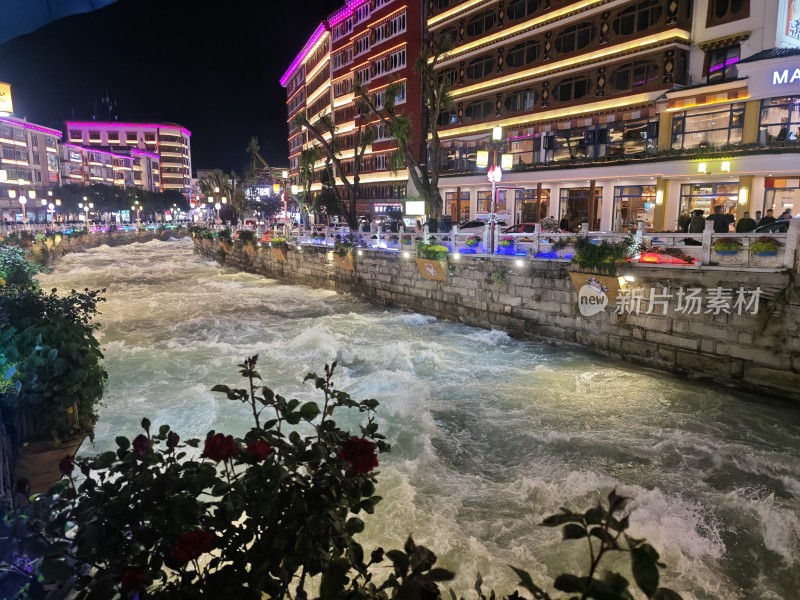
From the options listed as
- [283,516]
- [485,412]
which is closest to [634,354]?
[485,412]

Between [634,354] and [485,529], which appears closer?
[485,529]

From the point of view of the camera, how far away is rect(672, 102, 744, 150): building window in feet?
67.1

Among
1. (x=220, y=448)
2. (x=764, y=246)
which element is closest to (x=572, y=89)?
(x=764, y=246)

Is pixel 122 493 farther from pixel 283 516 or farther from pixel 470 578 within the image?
pixel 470 578

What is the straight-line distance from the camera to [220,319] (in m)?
20.1

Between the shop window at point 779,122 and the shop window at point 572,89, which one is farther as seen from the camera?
the shop window at point 572,89

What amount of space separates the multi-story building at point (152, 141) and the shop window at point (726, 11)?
109 m

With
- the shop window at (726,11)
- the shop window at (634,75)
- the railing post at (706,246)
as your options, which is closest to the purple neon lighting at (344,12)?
the shop window at (634,75)

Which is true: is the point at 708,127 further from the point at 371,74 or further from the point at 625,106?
the point at 371,74

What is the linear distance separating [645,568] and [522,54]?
107 feet

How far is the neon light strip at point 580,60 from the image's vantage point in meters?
22.4

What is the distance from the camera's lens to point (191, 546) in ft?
6.67

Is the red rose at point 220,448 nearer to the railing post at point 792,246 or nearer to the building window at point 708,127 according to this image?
the railing post at point 792,246

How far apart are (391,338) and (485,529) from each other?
33.7 feet
